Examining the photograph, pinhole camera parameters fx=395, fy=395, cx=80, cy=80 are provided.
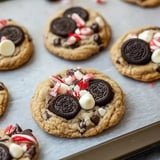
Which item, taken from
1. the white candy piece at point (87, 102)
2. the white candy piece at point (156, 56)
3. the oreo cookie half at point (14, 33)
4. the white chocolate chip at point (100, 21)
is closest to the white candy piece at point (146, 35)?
the white candy piece at point (156, 56)

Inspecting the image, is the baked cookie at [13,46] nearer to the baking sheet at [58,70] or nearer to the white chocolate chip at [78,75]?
the baking sheet at [58,70]

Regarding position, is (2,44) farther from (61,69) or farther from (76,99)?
(76,99)

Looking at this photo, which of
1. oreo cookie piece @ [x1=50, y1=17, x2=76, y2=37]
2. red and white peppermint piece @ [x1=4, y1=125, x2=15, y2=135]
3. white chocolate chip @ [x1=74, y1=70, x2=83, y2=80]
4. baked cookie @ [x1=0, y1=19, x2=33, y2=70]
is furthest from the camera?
oreo cookie piece @ [x1=50, y1=17, x2=76, y2=37]

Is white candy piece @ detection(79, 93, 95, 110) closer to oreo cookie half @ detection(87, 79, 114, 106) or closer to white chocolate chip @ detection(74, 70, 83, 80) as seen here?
oreo cookie half @ detection(87, 79, 114, 106)

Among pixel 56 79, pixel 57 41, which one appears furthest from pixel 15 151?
pixel 57 41

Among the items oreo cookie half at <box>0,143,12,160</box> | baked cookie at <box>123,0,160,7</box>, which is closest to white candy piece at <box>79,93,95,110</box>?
oreo cookie half at <box>0,143,12,160</box>

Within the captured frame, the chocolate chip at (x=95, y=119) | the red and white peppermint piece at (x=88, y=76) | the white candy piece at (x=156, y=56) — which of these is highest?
the white candy piece at (x=156, y=56)

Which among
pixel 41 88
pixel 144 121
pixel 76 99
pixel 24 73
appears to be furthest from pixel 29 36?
pixel 144 121
